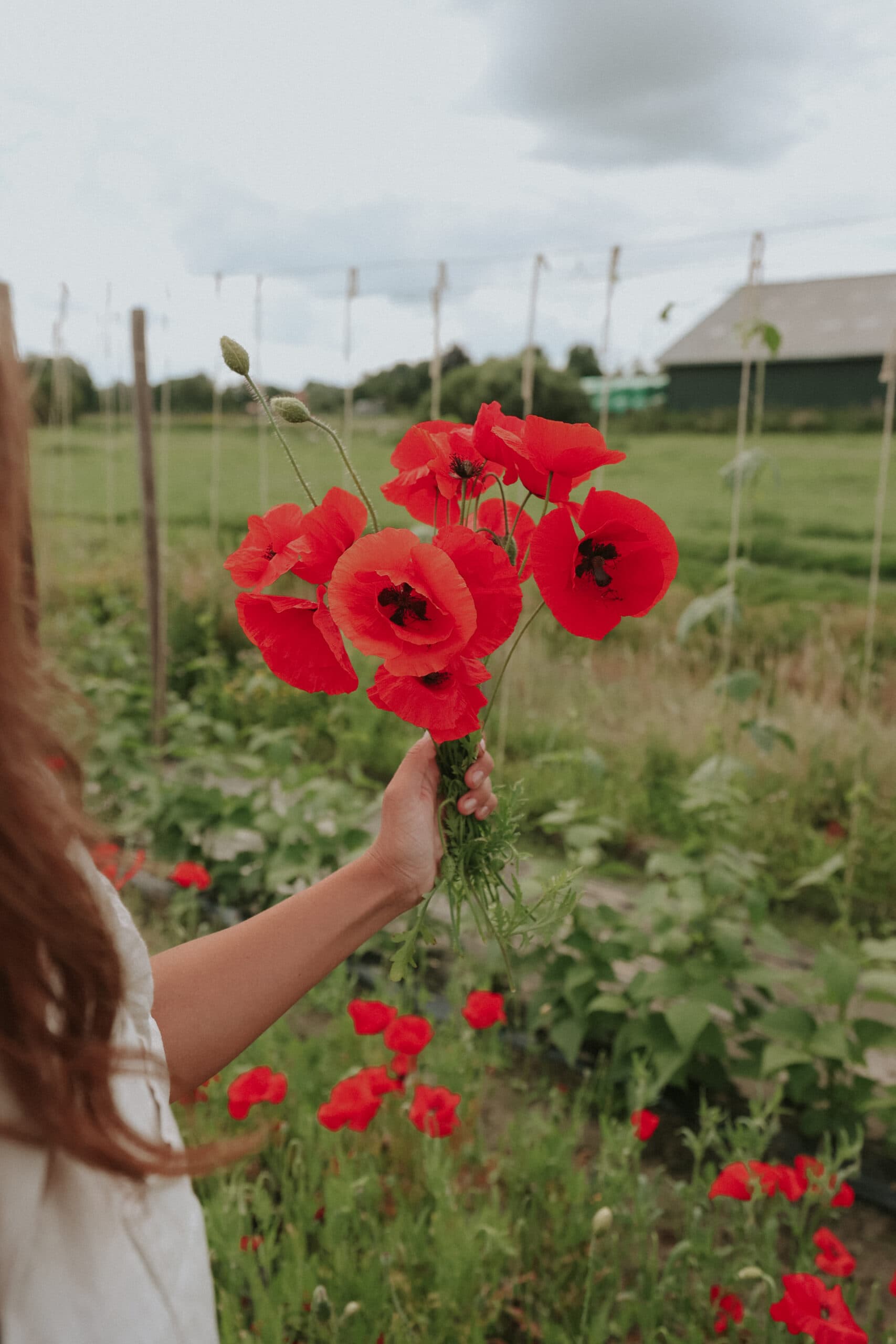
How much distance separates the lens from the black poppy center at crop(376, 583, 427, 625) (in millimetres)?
734

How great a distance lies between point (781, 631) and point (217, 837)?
4177 mm

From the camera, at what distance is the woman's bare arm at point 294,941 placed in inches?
35.7

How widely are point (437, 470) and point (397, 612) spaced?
0.49 feet

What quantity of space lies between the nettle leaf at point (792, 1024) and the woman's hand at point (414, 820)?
136 centimetres

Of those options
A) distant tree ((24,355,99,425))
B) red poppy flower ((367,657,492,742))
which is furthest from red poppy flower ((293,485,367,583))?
distant tree ((24,355,99,425))

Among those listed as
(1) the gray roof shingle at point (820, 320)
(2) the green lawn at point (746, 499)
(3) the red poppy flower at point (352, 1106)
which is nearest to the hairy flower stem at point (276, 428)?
(3) the red poppy flower at point (352, 1106)

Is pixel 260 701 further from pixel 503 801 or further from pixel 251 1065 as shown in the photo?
pixel 503 801

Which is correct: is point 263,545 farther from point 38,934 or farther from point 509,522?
point 38,934

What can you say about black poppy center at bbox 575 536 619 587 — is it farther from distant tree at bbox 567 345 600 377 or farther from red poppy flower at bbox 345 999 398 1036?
distant tree at bbox 567 345 600 377

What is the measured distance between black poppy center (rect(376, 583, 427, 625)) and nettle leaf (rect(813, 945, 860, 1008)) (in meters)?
1.60

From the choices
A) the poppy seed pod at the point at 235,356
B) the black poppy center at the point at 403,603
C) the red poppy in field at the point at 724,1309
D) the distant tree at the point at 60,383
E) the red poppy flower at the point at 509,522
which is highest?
the distant tree at the point at 60,383

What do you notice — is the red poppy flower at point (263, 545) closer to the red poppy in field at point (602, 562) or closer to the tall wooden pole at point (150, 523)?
the red poppy in field at point (602, 562)

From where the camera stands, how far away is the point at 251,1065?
198 cm

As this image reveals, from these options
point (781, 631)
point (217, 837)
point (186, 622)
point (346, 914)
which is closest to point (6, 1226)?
point (346, 914)
